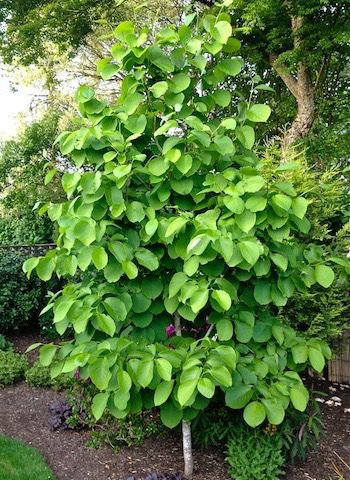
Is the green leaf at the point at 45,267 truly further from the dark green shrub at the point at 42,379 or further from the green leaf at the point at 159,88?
the dark green shrub at the point at 42,379

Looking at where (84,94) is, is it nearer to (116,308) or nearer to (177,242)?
(177,242)

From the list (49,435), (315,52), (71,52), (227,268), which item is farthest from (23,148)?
(227,268)

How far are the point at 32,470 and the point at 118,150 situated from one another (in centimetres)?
186

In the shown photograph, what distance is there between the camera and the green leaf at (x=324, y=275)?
2.38 metres

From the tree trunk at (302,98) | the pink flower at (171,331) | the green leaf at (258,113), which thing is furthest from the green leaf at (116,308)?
the tree trunk at (302,98)

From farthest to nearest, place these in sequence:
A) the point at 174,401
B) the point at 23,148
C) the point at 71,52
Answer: the point at 71,52, the point at 23,148, the point at 174,401

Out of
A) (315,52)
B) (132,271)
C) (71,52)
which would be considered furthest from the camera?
(71,52)

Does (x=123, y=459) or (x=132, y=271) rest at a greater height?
(x=132, y=271)

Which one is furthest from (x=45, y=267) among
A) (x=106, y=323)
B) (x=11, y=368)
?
(x=11, y=368)

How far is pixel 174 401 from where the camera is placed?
2459 mm

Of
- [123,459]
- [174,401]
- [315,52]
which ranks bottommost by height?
[123,459]

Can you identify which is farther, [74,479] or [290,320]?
[290,320]

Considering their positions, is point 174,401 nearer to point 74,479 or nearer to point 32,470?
point 74,479

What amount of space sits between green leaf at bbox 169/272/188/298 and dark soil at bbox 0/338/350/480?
111 centimetres
